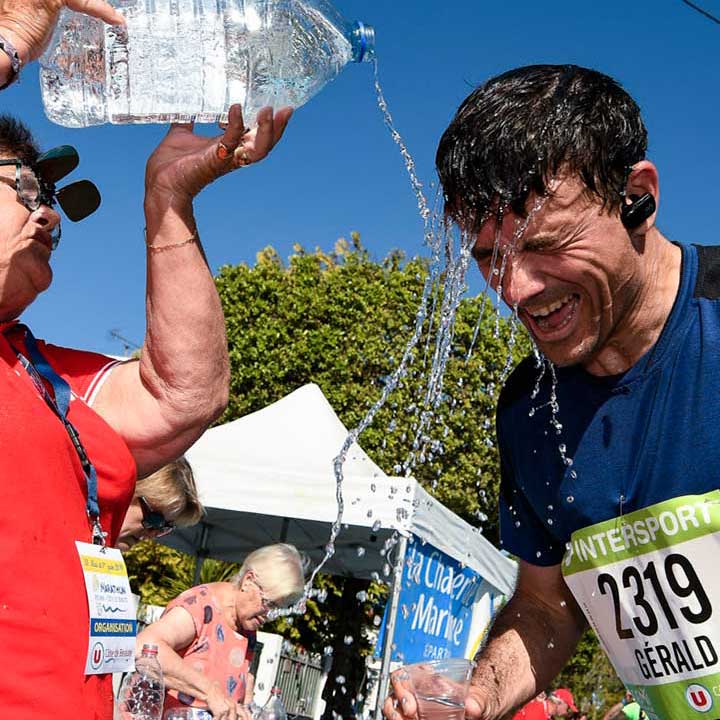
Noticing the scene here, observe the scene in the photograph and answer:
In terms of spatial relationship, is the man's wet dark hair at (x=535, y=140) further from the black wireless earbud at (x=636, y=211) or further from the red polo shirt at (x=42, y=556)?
the red polo shirt at (x=42, y=556)

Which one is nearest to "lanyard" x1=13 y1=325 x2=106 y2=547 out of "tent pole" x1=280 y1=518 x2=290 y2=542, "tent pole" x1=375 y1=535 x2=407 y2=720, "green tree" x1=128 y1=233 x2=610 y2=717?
"tent pole" x1=375 y1=535 x2=407 y2=720

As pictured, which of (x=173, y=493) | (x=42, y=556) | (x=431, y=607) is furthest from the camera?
(x=431, y=607)

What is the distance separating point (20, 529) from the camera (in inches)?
64.7

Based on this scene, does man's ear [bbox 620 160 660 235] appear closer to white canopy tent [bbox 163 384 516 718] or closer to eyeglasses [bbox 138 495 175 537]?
eyeglasses [bbox 138 495 175 537]

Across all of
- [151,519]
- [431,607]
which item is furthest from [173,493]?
[431,607]

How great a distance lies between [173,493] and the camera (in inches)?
142

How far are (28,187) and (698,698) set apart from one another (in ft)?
6.07

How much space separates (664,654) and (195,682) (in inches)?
95.3

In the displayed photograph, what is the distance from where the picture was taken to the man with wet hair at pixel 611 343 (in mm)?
2062

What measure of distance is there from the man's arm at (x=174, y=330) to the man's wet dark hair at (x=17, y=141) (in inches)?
11.4

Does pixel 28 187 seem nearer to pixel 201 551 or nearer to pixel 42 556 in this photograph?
pixel 42 556

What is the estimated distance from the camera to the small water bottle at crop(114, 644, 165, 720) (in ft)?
8.47

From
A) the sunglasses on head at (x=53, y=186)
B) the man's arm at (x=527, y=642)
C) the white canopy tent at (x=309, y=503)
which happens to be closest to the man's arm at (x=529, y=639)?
the man's arm at (x=527, y=642)

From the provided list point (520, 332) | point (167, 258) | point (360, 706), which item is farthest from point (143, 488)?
point (520, 332)
